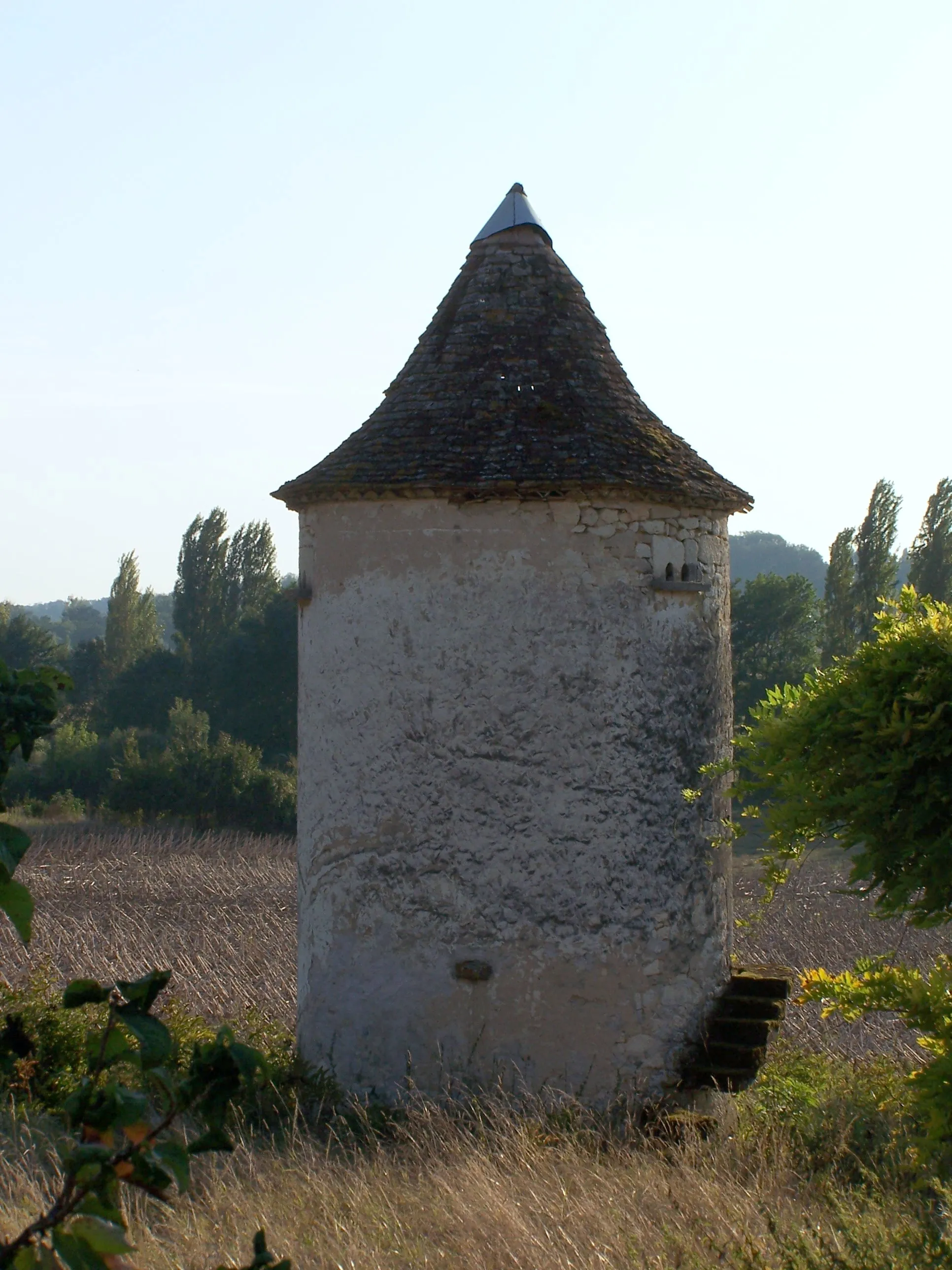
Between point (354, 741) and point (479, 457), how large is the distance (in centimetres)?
213

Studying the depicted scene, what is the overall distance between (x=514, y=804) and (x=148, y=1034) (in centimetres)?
A: 571

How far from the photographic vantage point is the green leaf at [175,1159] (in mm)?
2346

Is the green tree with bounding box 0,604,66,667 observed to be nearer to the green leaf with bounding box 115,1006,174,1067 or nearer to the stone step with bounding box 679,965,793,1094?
the stone step with bounding box 679,965,793,1094

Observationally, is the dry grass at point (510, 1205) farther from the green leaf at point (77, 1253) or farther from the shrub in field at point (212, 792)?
the shrub in field at point (212, 792)

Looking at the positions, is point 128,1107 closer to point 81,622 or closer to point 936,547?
point 936,547

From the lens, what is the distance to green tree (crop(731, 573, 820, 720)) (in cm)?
4125

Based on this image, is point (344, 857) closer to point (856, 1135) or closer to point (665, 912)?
point (665, 912)

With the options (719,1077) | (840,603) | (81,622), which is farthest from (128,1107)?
(81,622)

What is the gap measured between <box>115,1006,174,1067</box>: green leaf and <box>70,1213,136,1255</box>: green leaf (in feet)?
0.91

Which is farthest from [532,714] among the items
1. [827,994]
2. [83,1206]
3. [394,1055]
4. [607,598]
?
[83,1206]

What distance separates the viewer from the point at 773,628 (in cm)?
4341

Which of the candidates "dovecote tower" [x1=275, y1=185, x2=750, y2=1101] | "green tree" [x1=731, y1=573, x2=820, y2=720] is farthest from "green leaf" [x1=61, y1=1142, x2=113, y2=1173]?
"green tree" [x1=731, y1=573, x2=820, y2=720]

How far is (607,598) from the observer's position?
815 cm

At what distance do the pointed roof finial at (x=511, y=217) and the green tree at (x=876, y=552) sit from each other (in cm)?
2807
